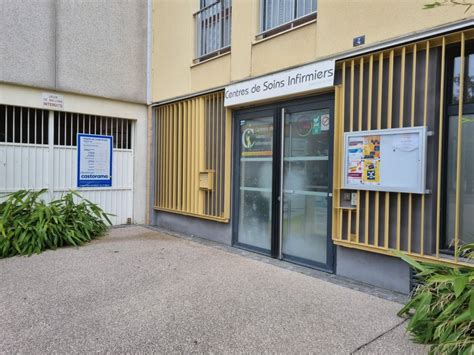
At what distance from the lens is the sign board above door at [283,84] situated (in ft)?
15.1

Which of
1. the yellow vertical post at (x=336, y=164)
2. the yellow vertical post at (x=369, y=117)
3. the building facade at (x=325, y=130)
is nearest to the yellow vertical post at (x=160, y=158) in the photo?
the building facade at (x=325, y=130)

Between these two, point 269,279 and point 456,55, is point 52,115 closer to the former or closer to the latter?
point 269,279

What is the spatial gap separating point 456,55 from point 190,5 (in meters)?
5.07

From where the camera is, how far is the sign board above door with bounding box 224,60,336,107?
4.61m

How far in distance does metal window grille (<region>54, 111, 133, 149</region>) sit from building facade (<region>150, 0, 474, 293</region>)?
1.14m

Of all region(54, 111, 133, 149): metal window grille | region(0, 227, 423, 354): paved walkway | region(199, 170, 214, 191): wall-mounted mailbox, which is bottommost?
region(0, 227, 423, 354): paved walkway

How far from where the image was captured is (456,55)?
3805mm

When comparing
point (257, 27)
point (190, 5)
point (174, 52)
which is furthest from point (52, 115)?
point (257, 27)

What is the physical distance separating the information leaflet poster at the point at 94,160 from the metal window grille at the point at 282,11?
13.5 feet

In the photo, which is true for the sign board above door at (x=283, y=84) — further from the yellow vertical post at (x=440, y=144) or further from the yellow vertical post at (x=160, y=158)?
the yellow vertical post at (x=160, y=158)

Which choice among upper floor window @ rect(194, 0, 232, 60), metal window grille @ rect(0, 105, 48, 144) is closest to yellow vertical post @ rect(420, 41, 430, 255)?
upper floor window @ rect(194, 0, 232, 60)

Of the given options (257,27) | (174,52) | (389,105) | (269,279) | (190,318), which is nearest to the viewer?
(190,318)

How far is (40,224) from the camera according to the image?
18.8 feet

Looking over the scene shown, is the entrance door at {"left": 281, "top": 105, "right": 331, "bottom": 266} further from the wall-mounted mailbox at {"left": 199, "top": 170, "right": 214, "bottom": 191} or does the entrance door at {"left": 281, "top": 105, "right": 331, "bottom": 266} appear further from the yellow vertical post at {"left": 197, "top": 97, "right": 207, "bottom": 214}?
the yellow vertical post at {"left": 197, "top": 97, "right": 207, "bottom": 214}
